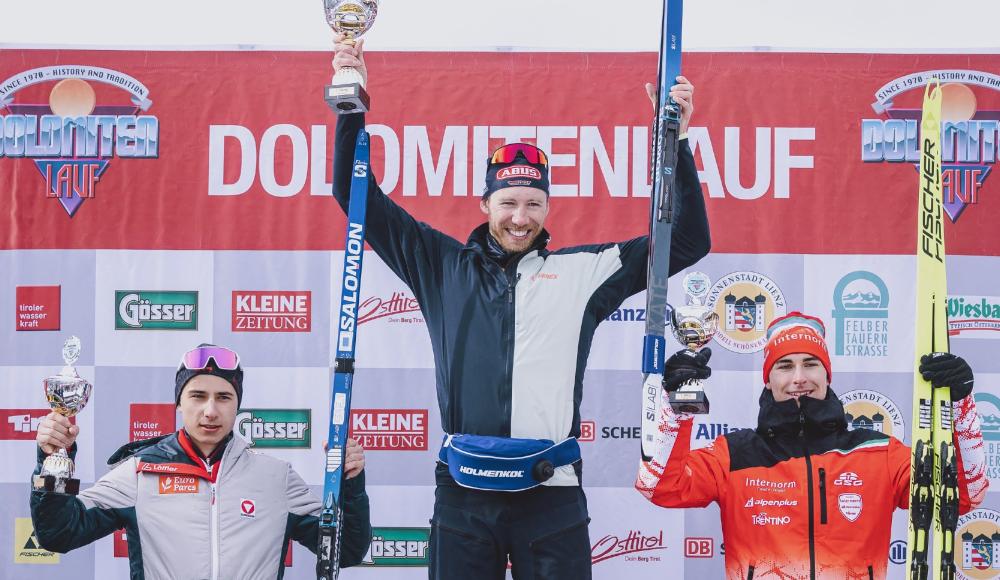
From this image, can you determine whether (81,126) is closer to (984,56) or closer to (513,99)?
(513,99)

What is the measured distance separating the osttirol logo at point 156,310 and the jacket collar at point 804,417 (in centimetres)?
241

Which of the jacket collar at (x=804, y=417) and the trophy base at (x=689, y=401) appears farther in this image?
the jacket collar at (x=804, y=417)

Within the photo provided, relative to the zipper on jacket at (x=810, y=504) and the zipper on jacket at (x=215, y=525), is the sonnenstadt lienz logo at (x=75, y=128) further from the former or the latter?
the zipper on jacket at (x=810, y=504)

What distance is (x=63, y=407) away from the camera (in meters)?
2.69

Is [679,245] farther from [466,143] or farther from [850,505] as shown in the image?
A: [466,143]

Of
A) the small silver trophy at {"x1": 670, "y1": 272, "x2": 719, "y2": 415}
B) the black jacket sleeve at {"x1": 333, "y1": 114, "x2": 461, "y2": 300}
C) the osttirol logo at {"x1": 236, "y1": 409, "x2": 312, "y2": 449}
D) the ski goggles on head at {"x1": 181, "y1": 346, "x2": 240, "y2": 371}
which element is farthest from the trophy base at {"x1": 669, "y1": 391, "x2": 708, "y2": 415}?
the osttirol logo at {"x1": 236, "y1": 409, "x2": 312, "y2": 449}

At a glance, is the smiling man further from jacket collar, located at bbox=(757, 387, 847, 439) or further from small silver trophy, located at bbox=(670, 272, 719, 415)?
jacket collar, located at bbox=(757, 387, 847, 439)

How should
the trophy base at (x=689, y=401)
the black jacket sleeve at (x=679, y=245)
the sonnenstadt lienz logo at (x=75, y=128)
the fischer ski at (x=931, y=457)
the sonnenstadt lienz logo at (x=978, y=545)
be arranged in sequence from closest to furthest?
the trophy base at (x=689, y=401)
the fischer ski at (x=931, y=457)
the black jacket sleeve at (x=679, y=245)
the sonnenstadt lienz logo at (x=978, y=545)
the sonnenstadt lienz logo at (x=75, y=128)

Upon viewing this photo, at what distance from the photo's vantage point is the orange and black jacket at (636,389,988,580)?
2.72 m

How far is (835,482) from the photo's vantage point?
2789mm

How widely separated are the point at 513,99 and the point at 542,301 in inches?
61.6

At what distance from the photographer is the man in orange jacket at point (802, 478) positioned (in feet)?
8.80

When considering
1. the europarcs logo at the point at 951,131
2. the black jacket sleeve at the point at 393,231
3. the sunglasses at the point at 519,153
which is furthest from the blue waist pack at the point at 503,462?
the europarcs logo at the point at 951,131

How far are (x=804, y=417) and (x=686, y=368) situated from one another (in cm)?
65
